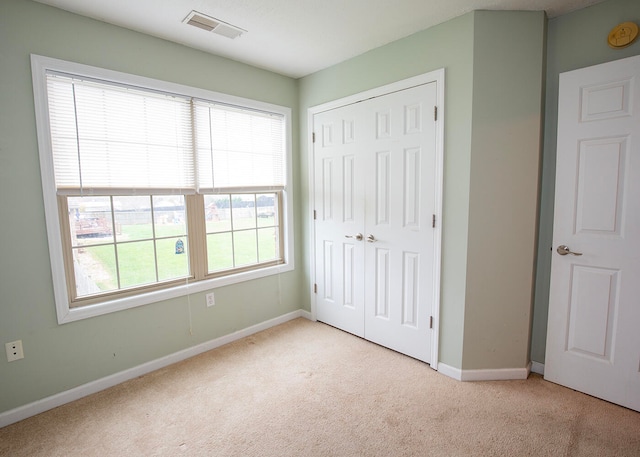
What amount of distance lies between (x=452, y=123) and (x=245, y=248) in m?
2.13

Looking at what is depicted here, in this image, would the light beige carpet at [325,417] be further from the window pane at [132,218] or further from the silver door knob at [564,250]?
the window pane at [132,218]

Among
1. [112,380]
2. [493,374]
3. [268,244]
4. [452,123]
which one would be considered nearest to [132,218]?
[112,380]

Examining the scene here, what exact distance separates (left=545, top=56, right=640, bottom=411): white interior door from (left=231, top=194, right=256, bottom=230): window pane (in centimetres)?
252

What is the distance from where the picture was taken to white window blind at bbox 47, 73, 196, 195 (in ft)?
6.76

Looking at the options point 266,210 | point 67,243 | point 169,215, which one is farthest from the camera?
point 266,210

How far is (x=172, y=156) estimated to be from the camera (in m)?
2.53

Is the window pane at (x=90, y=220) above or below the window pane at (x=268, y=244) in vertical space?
above

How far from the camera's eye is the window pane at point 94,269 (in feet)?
7.25

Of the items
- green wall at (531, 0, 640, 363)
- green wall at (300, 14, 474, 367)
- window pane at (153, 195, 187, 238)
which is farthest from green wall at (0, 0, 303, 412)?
green wall at (531, 0, 640, 363)

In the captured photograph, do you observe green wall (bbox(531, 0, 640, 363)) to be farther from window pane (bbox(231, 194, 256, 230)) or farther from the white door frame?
window pane (bbox(231, 194, 256, 230))

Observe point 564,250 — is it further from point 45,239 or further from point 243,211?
point 45,239

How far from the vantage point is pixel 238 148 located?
2939 millimetres

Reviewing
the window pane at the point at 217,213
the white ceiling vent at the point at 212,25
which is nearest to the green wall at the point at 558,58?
the white ceiling vent at the point at 212,25

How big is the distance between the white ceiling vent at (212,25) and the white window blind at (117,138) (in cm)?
58
